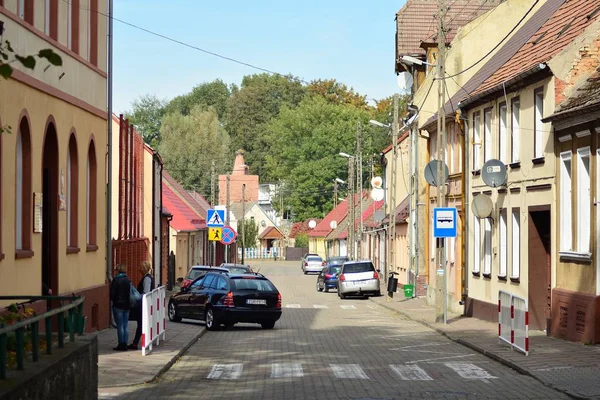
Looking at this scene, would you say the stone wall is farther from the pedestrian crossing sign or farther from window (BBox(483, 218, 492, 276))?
the pedestrian crossing sign

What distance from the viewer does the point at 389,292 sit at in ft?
146

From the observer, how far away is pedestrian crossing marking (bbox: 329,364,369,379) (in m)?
17.3

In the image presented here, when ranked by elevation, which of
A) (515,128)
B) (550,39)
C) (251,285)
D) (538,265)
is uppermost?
(550,39)

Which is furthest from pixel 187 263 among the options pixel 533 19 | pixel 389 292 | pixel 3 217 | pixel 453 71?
pixel 3 217

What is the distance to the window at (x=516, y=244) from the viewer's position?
91.0ft

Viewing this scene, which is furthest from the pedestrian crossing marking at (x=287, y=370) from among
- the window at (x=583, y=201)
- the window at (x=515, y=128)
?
the window at (x=515, y=128)

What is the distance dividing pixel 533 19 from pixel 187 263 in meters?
32.5

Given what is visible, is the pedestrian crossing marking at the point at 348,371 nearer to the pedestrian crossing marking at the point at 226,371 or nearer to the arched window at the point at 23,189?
the pedestrian crossing marking at the point at 226,371

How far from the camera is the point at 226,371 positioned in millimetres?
18172

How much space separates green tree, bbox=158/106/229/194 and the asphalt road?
78.7m

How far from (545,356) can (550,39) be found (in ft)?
33.7

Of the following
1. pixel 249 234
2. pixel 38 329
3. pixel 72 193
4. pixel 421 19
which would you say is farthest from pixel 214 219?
pixel 249 234

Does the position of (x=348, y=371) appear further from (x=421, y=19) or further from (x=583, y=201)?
(x=421, y=19)

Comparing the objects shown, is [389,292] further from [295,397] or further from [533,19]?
[295,397]
